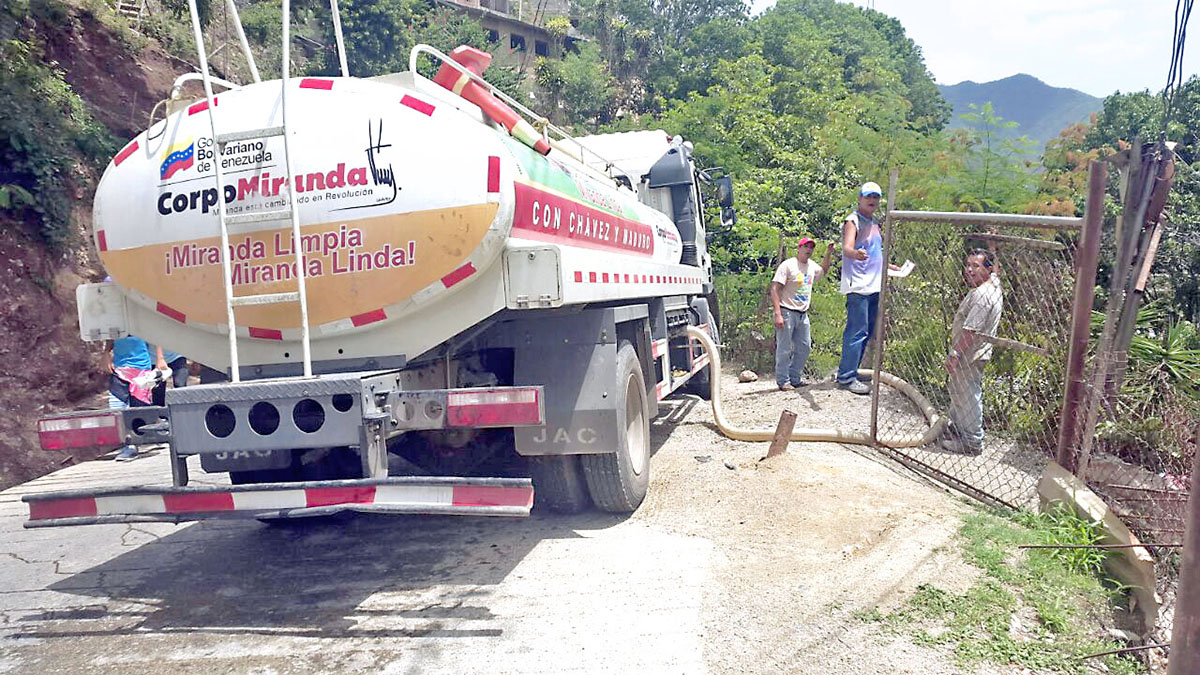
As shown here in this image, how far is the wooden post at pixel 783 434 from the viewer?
19.2ft

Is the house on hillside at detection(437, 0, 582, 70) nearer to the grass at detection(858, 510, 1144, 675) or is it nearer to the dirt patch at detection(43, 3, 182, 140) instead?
the dirt patch at detection(43, 3, 182, 140)

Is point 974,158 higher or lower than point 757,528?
higher

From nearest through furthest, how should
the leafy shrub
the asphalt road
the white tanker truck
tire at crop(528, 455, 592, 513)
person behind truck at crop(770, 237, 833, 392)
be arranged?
the asphalt road < the white tanker truck < tire at crop(528, 455, 592, 513) < person behind truck at crop(770, 237, 833, 392) < the leafy shrub

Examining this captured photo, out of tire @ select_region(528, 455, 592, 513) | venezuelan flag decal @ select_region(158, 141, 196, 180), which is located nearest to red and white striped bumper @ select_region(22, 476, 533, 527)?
tire @ select_region(528, 455, 592, 513)

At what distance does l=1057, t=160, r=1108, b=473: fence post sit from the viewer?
4199 millimetres

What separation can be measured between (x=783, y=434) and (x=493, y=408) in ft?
9.56

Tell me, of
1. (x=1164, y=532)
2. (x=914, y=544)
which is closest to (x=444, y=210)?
(x=914, y=544)

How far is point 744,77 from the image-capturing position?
22078mm

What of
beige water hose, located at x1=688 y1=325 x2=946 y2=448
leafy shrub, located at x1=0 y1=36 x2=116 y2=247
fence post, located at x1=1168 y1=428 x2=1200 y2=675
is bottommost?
beige water hose, located at x1=688 y1=325 x2=946 y2=448

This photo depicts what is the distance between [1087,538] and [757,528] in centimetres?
166

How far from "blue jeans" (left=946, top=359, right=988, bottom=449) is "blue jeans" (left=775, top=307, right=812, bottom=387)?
6.91 feet

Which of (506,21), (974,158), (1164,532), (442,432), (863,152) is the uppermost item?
(506,21)

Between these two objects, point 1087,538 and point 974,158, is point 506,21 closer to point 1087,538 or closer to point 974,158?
point 974,158

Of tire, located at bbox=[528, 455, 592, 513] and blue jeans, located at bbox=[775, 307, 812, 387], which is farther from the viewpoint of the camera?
blue jeans, located at bbox=[775, 307, 812, 387]
